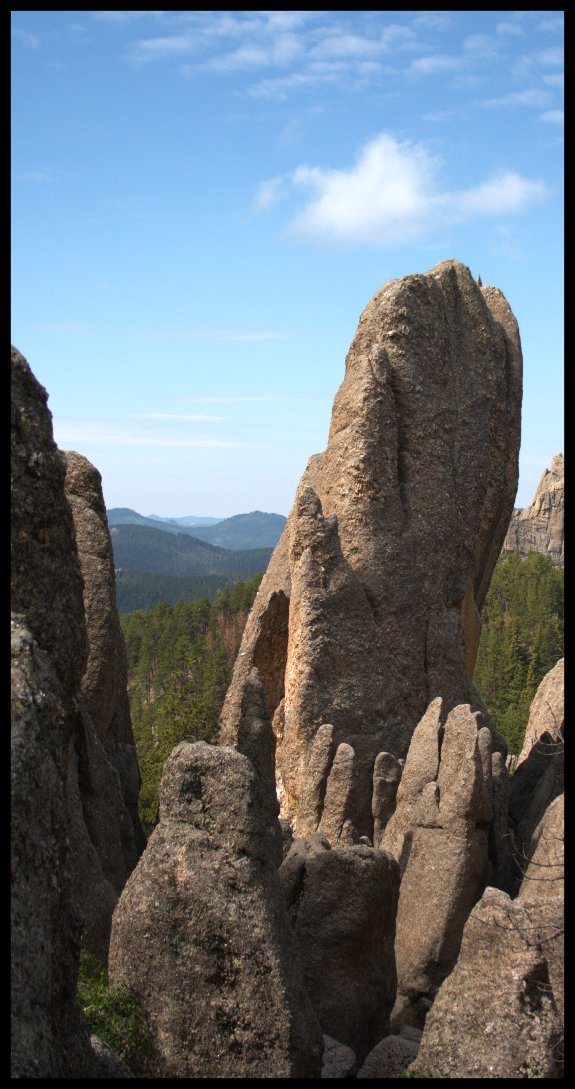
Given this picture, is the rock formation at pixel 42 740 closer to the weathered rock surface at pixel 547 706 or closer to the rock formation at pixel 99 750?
the rock formation at pixel 99 750

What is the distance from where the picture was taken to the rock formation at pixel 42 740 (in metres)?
6.91

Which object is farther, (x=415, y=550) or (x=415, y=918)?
(x=415, y=550)

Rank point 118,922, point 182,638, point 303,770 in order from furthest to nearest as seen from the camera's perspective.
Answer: point 182,638 → point 303,770 → point 118,922

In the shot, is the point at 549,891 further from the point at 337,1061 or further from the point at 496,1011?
the point at 496,1011

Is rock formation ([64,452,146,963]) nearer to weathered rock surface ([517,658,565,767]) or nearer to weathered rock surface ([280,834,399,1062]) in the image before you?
weathered rock surface ([280,834,399,1062])

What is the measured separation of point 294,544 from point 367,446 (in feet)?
9.73

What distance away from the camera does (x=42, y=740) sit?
7363mm

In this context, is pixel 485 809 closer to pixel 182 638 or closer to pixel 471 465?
pixel 471 465

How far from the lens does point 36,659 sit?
7.62 meters

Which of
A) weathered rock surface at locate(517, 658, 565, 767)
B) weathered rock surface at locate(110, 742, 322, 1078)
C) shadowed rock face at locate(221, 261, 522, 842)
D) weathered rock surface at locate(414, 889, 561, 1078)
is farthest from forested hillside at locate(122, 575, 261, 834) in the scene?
weathered rock surface at locate(414, 889, 561, 1078)

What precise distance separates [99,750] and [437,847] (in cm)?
629

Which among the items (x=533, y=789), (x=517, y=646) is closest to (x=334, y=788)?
(x=533, y=789)

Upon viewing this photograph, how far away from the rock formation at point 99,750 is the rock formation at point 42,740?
21.7 ft

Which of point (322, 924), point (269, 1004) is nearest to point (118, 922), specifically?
point (269, 1004)
